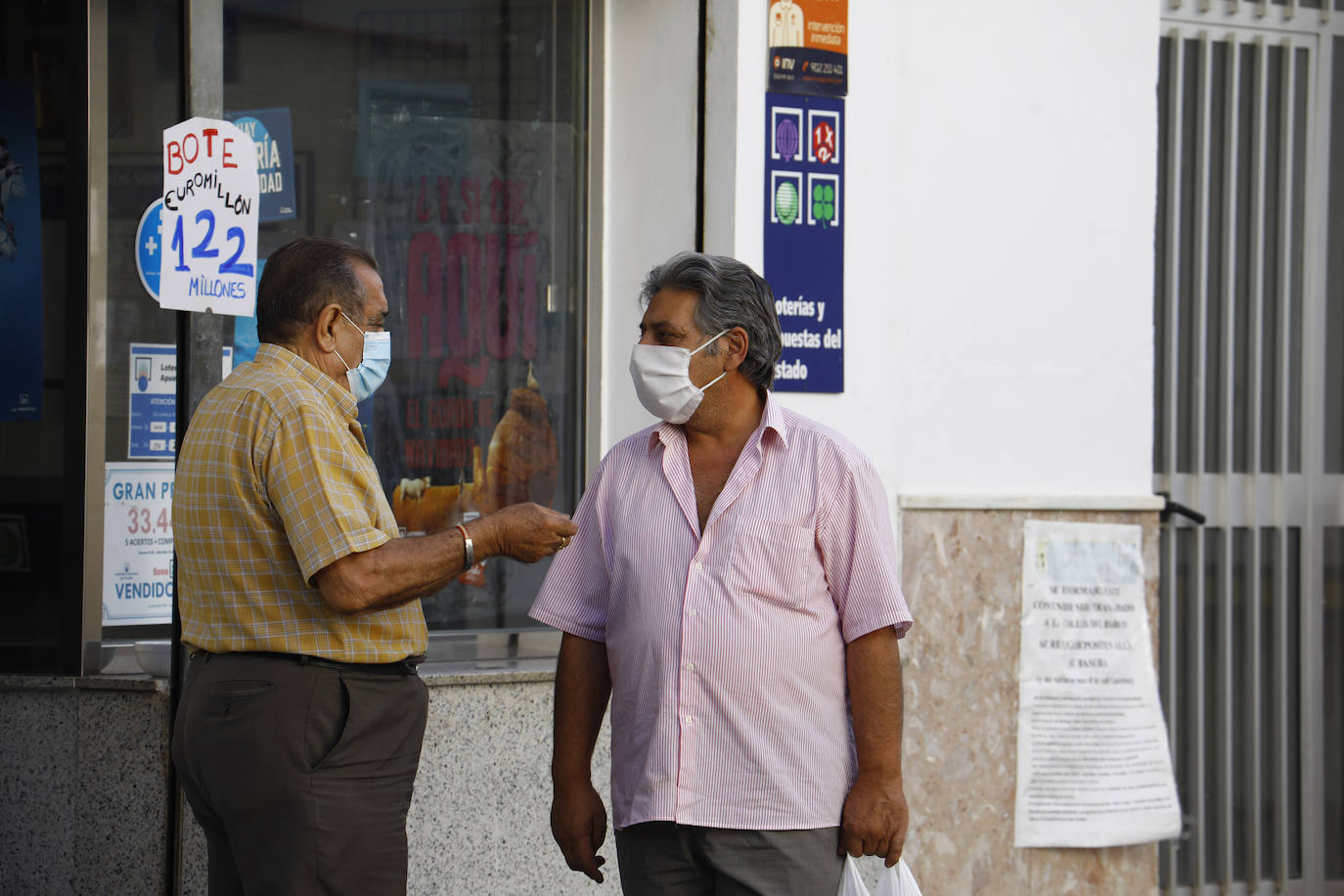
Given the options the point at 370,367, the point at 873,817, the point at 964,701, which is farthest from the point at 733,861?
the point at 964,701

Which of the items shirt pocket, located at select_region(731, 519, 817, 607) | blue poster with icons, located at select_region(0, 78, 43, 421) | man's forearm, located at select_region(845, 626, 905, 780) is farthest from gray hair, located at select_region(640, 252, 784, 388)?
blue poster with icons, located at select_region(0, 78, 43, 421)

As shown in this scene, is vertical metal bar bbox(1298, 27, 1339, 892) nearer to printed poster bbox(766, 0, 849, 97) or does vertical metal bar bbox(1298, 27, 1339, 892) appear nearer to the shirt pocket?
printed poster bbox(766, 0, 849, 97)

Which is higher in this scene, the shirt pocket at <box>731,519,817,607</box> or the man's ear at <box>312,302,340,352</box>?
the man's ear at <box>312,302,340,352</box>

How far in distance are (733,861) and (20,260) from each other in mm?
3495

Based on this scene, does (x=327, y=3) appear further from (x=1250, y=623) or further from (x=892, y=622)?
(x=1250, y=623)

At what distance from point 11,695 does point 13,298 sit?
4.49 feet

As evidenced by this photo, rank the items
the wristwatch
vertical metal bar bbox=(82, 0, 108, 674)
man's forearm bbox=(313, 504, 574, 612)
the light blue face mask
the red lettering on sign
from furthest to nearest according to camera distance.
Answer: the red lettering on sign < vertical metal bar bbox=(82, 0, 108, 674) < the light blue face mask < the wristwatch < man's forearm bbox=(313, 504, 574, 612)

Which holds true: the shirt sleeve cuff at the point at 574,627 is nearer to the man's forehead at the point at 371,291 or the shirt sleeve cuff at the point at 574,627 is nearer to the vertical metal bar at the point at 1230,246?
the man's forehead at the point at 371,291

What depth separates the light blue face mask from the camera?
313cm

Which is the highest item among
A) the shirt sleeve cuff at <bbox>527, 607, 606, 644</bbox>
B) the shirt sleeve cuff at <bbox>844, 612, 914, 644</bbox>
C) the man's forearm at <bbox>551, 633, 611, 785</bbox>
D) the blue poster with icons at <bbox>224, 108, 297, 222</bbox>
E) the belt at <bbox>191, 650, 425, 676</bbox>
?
the blue poster with icons at <bbox>224, 108, 297, 222</bbox>

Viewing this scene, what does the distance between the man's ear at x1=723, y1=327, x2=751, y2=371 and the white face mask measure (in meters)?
0.02

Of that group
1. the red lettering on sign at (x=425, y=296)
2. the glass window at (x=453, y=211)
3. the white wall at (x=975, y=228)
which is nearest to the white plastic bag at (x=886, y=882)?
the white wall at (x=975, y=228)

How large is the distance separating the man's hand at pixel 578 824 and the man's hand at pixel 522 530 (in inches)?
20.9

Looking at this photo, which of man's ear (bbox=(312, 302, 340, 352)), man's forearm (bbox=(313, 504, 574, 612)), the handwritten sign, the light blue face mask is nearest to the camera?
man's forearm (bbox=(313, 504, 574, 612))
